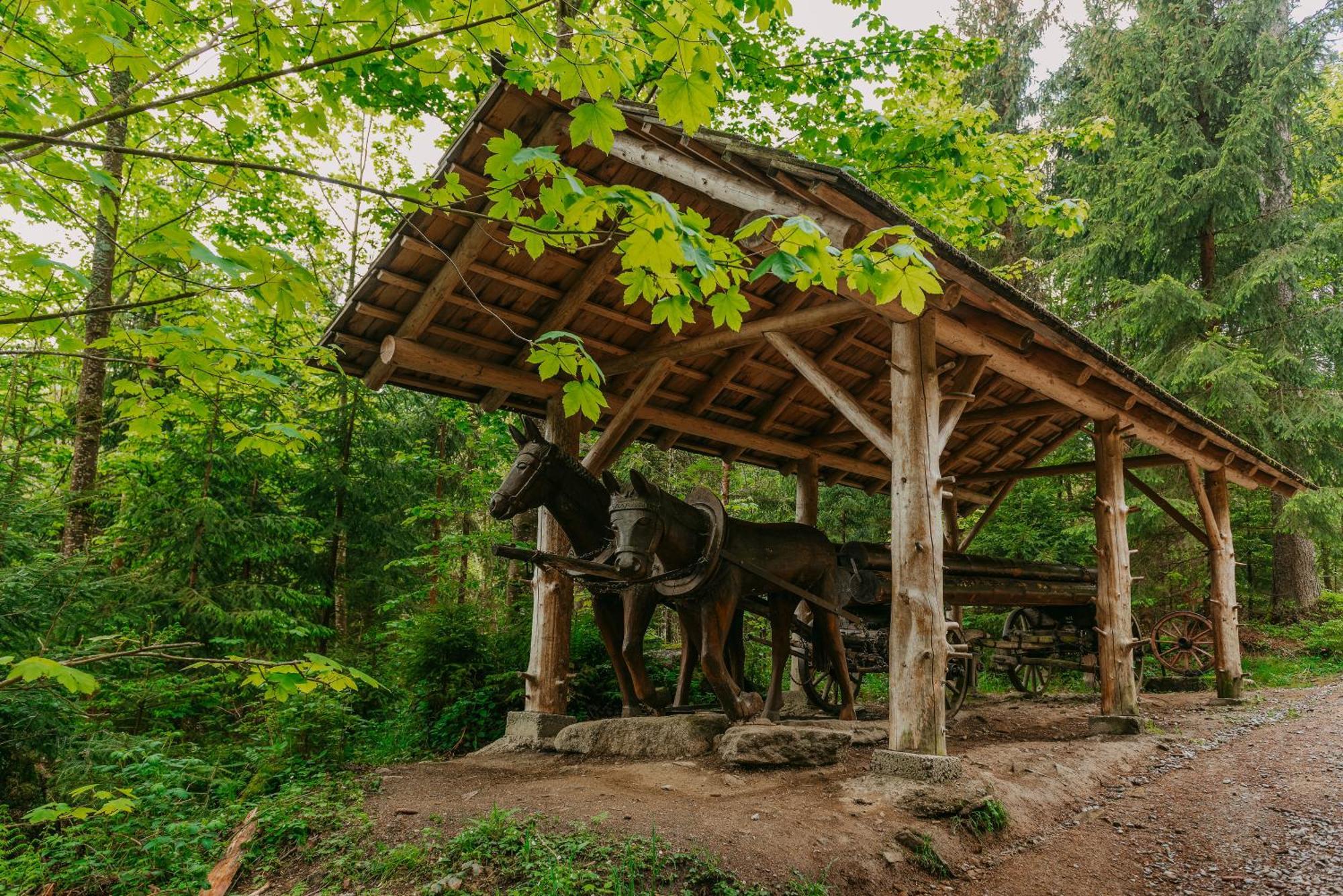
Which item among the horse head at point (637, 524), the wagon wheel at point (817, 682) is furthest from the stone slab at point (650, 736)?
the wagon wheel at point (817, 682)

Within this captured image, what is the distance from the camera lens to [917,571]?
5625 millimetres

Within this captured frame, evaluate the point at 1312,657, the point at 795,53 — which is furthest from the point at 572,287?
the point at 1312,657

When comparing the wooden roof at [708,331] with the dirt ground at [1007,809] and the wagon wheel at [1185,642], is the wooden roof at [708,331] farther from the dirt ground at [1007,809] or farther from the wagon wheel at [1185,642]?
the wagon wheel at [1185,642]

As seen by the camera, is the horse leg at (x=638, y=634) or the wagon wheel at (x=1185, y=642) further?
the wagon wheel at (x=1185, y=642)

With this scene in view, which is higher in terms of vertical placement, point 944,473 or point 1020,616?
point 944,473

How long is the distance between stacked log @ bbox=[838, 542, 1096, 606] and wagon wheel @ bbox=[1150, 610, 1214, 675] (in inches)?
156

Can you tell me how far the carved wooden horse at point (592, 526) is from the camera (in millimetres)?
6191

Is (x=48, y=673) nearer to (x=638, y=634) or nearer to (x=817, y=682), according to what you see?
(x=638, y=634)

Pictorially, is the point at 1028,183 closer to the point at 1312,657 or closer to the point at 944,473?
the point at 944,473

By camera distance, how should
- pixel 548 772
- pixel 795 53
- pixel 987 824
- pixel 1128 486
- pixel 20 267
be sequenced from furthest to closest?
pixel 1128 486, pixel 795 53, pixel 548 772, pixel 987 824, pixel 20 267

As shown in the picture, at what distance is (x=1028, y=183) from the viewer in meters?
13.1

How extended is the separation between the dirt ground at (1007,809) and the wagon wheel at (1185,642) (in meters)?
6.05

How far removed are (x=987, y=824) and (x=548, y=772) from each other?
3.25m

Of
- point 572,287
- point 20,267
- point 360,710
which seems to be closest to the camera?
point 20,267
